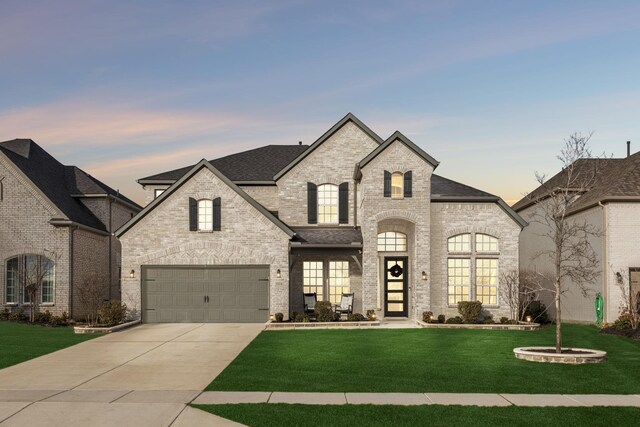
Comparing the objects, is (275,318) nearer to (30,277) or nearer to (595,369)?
(30,277)

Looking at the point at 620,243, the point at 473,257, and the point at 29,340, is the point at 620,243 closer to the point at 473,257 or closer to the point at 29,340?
the point at 473,257

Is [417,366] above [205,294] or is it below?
below

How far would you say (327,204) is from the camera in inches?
1227

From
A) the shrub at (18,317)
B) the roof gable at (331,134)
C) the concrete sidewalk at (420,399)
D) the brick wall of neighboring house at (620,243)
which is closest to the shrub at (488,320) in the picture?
the brick wall of neighboring house at (620,243)

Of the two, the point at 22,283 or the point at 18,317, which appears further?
the point at 22,283

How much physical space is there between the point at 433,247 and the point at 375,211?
9.99ft

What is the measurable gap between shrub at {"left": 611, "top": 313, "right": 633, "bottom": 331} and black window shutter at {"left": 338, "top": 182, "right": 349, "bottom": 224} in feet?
39.3

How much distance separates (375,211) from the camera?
2766cm

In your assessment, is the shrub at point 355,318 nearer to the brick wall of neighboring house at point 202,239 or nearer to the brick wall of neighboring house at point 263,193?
the brick wall of neighboring house at point 202,239

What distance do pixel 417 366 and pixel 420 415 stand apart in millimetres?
5192

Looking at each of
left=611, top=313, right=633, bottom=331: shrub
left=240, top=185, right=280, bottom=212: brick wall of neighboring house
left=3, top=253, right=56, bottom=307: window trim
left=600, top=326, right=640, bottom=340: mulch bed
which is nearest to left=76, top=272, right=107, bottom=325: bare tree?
left=3, top=253, right=56, bottom=307: window trim

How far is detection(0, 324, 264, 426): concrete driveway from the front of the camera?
10.8 m

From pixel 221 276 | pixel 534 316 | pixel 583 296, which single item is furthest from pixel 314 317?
pixel 583 296

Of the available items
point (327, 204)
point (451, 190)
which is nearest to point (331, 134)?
point (327, 204)
